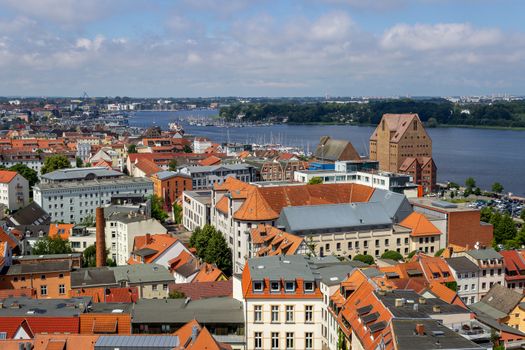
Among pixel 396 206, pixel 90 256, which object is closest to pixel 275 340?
pixel 90 256

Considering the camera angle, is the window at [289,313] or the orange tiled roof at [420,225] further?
the orange tiled roof at [420,225]

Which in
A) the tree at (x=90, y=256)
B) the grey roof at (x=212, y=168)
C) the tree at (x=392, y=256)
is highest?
the grey roof at (x=212, y=168)

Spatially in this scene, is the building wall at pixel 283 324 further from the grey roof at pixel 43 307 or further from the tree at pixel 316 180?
the tree at pixel 316 180

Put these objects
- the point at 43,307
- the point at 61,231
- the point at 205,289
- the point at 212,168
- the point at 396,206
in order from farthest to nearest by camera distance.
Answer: the point at 212,168 < the point at 61,231 < the point at 396,206 < the point at 205,289 < the point at 43,307

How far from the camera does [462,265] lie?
2691 centimetres

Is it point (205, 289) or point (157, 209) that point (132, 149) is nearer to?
point (157, 209)

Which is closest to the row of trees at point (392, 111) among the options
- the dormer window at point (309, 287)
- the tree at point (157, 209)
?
the tree at point (157, 209)

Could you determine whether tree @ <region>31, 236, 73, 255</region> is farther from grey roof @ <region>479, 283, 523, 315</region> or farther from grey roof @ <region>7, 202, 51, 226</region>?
grey roof @ <region>479, 283, 523, 315</region>

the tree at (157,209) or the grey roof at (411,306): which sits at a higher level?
the grey roof at (411,306)

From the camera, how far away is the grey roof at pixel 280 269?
20.0m

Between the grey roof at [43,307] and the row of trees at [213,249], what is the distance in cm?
1215

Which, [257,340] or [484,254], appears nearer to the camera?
[257,340]

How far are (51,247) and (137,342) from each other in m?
17.7

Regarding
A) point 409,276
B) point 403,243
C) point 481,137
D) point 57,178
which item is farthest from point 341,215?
point 481,137
